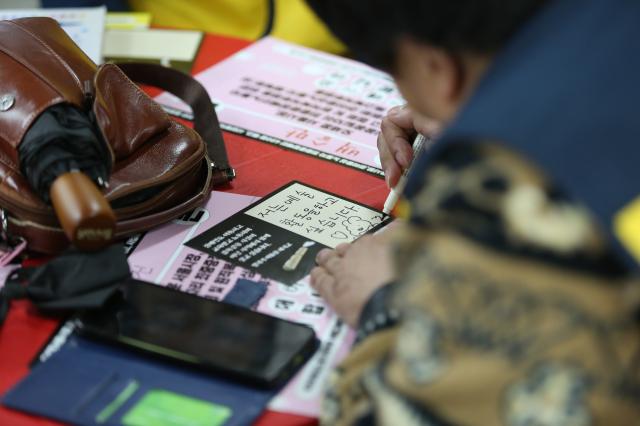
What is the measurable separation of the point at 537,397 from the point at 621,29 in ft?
0.69

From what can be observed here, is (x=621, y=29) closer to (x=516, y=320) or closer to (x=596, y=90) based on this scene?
(x=596, y=90)

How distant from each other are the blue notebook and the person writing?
0.54ft

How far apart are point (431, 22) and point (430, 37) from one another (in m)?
0.01

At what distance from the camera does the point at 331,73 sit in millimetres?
1190

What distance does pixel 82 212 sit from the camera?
711 millimetres

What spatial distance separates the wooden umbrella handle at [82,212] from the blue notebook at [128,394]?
11 centimetres

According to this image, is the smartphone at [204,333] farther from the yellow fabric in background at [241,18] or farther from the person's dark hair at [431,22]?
the yellow fabric in background at [241,18]

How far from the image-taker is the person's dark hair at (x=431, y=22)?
18.6 inches

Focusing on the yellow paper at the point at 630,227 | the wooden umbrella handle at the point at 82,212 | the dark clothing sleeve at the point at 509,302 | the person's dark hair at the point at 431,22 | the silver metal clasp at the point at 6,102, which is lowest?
the wooden umbrella handle at the point at 82,212

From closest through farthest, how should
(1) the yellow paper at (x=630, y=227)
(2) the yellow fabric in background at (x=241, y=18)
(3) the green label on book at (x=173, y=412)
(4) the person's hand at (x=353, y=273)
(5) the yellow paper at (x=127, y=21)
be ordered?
(1) the yellow paper at (x=630, y=227) → (3) the green label on book at (x=173, y=412) → (4) the person's hand at (x=353, y=273) → (5) the yellow paper at (x=127, y=21) → (2) the yellow fabric in background at (x=241, y=18)

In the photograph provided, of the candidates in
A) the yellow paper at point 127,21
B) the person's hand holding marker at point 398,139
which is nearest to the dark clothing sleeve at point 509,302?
the person's hand holding marker at point 398,139

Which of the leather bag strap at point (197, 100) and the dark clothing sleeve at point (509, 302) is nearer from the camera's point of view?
the dark clothing sleeve at point (509, 302)

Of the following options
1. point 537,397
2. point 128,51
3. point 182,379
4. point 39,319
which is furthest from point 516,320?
point 128,51

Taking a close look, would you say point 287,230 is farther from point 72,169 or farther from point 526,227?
point 526,227
